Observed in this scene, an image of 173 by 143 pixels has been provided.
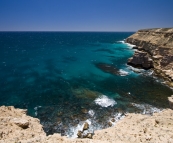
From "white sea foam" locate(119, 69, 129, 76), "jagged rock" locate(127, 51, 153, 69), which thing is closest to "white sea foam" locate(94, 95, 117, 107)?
"white sea foam" locate(119, 69, 129, 76)

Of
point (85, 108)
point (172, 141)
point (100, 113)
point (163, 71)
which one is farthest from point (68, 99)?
point (163, 71)

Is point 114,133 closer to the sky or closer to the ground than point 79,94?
closer to the sky

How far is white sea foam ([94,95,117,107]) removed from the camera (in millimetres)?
31002

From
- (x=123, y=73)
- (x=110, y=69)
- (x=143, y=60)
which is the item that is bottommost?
(x=123, y=73)

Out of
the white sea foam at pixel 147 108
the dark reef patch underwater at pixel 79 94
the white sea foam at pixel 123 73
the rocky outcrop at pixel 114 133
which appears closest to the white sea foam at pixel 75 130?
the dark reef patch underwater at pixel 79 94

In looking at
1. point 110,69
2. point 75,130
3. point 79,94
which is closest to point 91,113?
point 75,130

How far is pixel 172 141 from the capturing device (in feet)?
49.9

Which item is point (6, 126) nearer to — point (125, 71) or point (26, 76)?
point (26, 76)

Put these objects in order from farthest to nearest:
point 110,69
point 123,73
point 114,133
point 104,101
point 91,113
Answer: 1. point 110,69
2. point 123,73
3. point 104,101
4. point 91,113
5. point 114,133

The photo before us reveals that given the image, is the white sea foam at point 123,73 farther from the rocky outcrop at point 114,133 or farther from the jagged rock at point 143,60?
the rocky outcrop at point 114,133

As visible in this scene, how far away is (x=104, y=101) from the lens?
32219 mm

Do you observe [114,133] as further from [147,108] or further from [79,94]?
[79,94]

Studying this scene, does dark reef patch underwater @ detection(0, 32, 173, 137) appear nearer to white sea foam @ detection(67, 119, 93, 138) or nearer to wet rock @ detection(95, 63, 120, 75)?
white sea foam @ detection(67, 119, 93, 138)

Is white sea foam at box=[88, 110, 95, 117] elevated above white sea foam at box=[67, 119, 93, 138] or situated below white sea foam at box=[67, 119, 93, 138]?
above
